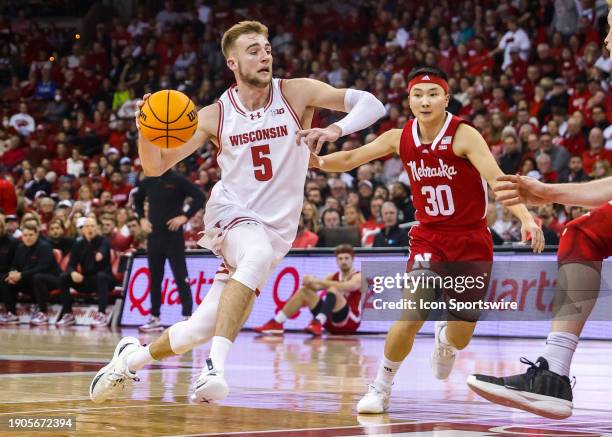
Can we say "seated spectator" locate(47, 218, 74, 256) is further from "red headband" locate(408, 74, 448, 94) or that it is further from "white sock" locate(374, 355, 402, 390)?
"white sock" locate(374, 355, 402, 390)

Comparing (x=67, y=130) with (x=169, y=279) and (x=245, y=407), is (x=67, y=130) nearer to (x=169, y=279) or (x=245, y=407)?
(x=169, y=279)

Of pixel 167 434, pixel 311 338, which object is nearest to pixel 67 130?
pixel 311 338

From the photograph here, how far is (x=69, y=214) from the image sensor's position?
61.8 feet

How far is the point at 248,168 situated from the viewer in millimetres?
6289

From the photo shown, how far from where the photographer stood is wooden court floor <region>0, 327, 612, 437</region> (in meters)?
5.16

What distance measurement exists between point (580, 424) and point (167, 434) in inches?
80.0

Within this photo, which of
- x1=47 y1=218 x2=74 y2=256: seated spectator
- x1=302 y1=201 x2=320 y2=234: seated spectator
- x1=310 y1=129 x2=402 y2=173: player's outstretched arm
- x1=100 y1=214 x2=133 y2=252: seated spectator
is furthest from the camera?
x1=47 y1=218 x2=74 y2=256: seated spectator

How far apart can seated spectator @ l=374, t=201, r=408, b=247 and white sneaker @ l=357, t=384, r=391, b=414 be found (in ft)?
26.5

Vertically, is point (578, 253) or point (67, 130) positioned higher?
point (67, 130)

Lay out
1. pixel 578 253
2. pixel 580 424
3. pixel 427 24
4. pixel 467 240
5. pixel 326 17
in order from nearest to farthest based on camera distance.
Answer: pixel 578 253 < pixel 580 424 < pixel 467 240 < pixel 427 24 < pixel 326 17

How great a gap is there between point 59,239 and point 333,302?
5725 mm

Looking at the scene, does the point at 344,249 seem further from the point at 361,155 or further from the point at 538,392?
the point at 538,392

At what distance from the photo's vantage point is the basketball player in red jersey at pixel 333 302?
13.7 m

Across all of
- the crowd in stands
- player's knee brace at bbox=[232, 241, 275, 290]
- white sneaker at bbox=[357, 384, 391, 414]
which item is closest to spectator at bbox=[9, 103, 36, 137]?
the crowd in stands
